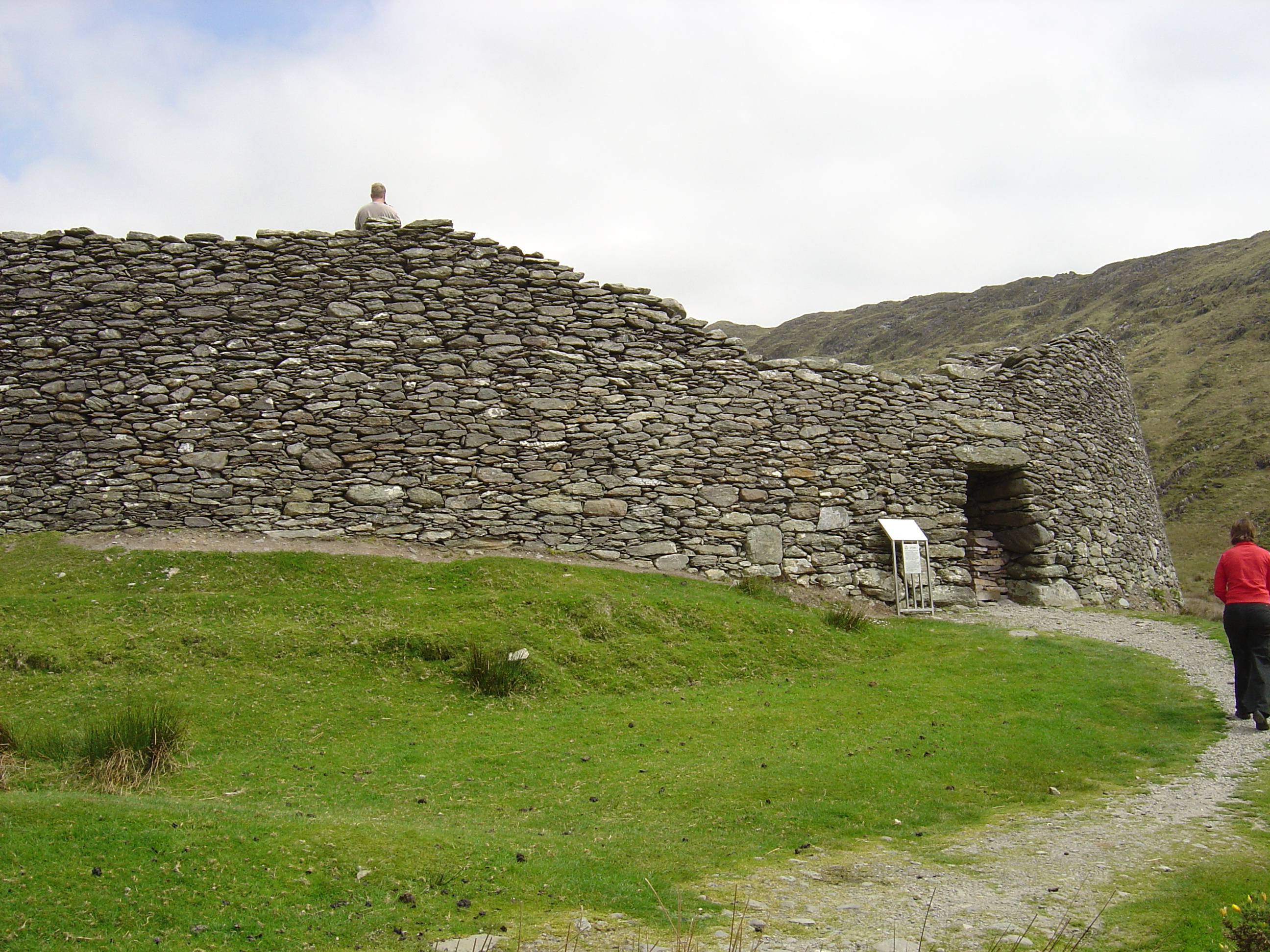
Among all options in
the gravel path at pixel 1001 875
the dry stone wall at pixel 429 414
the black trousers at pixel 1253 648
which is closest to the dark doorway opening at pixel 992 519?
the dry stone wall at pixel 429 414

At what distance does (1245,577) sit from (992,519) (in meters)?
8.36

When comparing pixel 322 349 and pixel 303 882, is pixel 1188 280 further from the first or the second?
pixel 303 882

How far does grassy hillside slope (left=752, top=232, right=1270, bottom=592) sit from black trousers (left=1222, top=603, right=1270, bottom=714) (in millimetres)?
19006

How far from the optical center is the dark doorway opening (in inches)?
608

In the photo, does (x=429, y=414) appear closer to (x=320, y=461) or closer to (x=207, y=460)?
(x=320, y=461)

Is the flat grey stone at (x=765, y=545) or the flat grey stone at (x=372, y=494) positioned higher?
the flat grey stone at (x=372, y=494)

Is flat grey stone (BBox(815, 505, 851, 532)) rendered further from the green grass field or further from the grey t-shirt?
the grey t-shirt

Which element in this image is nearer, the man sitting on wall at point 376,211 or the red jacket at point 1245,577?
the red jacket at point 1245,577

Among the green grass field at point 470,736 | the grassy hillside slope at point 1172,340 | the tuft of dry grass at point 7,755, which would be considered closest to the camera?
the green grass field at point 470,736

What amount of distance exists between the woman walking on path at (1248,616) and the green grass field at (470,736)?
50 centimetres

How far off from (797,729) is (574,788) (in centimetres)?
241

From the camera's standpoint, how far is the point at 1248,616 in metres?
8.04

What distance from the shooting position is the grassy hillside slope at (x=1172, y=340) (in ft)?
107

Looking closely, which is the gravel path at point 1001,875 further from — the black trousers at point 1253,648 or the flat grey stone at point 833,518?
the flat grey stone at point 833,518
